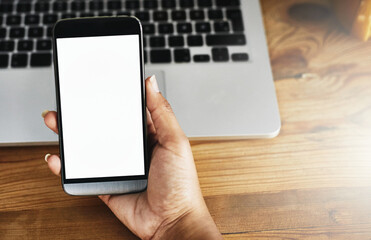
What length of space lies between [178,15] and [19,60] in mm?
236

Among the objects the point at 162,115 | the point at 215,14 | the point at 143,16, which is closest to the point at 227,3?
the point at 215,14

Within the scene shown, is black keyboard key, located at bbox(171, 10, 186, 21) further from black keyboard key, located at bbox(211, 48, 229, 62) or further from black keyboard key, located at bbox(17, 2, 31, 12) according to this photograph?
black keyboard key, located at bbox(17, 2, 31, 12)

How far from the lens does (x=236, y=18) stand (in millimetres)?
539

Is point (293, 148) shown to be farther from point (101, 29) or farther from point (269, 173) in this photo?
point (101, 29)

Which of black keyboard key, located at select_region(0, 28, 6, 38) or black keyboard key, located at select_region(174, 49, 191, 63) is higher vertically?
black keyboard key, located at select_region(0, 28, 6, 38)

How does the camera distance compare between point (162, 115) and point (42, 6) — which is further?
point (42, 6)

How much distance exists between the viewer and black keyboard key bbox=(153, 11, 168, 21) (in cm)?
54

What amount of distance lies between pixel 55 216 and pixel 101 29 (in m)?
0.23

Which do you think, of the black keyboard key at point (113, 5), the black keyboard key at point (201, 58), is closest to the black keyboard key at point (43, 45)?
the black keyboard key at point (113, 5)

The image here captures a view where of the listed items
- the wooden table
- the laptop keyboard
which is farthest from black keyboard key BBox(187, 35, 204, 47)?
the wooden table

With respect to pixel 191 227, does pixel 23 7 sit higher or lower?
higher

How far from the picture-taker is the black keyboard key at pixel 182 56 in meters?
0.51

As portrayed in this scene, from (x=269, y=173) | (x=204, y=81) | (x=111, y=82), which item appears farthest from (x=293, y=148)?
(x=111, y=82)

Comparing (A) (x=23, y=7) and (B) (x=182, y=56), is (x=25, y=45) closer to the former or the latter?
(A) (x=23, y=7)
